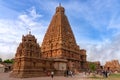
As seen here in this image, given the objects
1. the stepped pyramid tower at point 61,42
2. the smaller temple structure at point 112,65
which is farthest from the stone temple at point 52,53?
the smaller temple structure at point 112,65

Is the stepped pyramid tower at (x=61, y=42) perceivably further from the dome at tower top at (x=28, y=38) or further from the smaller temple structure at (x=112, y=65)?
the smaller temple structure at (x=112, y=65)

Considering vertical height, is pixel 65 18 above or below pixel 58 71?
above

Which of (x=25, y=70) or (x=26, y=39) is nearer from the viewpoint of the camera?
(x=25, y=70)

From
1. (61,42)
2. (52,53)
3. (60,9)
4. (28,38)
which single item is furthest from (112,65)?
(28,38)

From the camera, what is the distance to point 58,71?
158ft

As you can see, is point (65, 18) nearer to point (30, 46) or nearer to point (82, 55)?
point (82, 55)

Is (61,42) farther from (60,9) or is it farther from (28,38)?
(28,38)

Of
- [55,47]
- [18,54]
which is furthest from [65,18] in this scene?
[18,54]

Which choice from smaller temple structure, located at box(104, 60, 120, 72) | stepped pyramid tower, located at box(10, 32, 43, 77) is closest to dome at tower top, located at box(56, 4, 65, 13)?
stepped pyramid tower, located at box(10, 32, 43, 77)

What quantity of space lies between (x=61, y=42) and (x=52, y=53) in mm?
5942

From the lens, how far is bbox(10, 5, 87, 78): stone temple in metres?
40.6

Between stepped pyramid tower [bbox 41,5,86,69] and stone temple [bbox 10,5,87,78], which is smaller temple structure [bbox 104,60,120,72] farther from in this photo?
stepped pyramid tower [bbox 41,5,86,69]

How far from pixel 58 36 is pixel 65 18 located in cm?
1072

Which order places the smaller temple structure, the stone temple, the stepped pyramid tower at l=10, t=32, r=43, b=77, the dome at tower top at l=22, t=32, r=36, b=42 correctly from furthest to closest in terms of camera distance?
1. the smaller temple structure
2. the dome at tower top at l=22, t=32, r=36, b=42
3. the stone temple
4. the stepped pyramid tower at l=10, t=32, r=43, b=77
